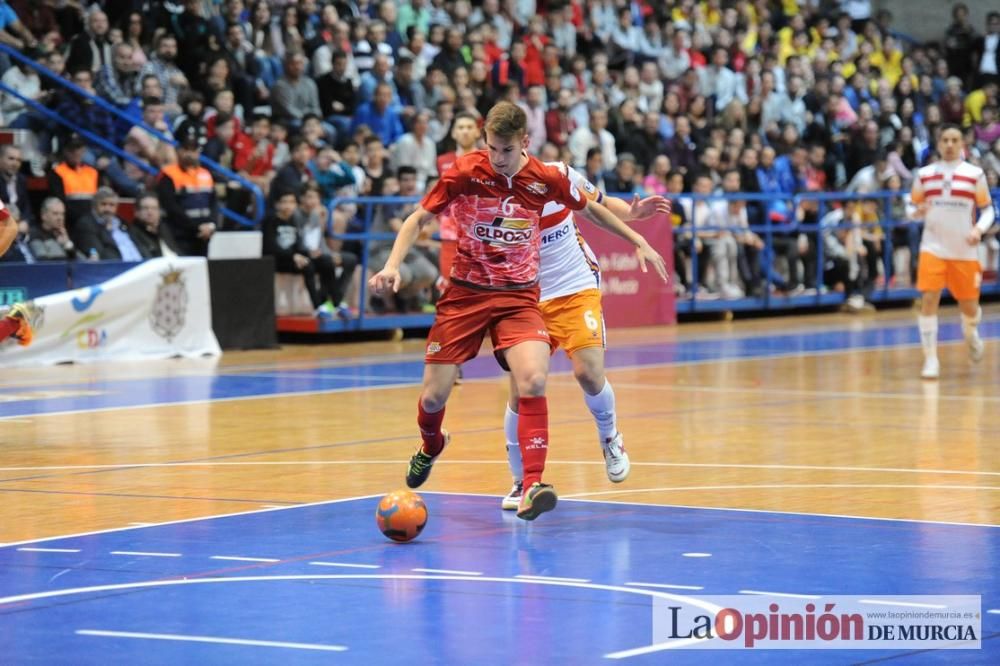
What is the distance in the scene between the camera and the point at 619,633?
6.25 m

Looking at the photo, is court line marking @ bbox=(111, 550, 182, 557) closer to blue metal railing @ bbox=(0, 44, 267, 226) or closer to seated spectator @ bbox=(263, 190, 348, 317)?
blue metal railing @ bbox=(0, 44, 267, 226)

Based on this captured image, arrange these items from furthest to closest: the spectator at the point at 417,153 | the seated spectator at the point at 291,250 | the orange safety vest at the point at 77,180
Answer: the spectator at the point at 417,153, the seated spectator at the point at 291,250, the orange safety vest at the point at 77,180

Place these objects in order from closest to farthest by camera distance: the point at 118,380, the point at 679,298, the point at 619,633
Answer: the point at 619,633 → the point at 118,380 → the point at 679,298

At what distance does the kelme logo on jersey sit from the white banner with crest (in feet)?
33.5

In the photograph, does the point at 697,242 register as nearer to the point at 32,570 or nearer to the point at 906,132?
the point at 906,132

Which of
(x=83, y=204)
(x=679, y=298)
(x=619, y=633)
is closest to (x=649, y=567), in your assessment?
(x=619, y=633)

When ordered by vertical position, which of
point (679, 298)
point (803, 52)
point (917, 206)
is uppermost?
point (803, 52)

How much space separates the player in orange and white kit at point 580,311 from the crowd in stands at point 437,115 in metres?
3.72

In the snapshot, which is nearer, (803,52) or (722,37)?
(722,37)

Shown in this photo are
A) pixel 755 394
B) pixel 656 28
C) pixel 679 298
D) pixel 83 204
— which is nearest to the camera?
pixel 755 394

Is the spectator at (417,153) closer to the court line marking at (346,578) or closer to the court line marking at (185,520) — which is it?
the court line marking at (185,520)

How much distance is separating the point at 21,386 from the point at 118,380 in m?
1.01

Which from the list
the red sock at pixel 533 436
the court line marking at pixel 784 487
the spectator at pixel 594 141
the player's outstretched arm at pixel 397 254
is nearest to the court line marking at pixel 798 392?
the court line marking at pixel 784 487

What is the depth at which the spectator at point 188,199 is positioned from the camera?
20.6 m
